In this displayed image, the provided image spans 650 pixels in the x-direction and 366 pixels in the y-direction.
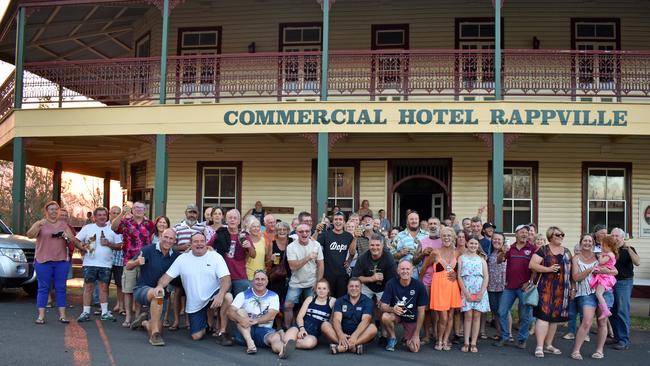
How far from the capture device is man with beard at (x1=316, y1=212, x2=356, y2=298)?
8227mm

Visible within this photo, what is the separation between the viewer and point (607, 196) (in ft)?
50.1

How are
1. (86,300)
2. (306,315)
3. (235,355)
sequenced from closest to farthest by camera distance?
(235,355) < (306,315) < (86,300)

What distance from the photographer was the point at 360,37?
52.3ft

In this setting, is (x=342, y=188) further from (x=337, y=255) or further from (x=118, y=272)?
(x=337, y=255)

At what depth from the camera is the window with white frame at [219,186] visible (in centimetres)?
1631

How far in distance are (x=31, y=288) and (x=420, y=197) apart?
9.73 meters

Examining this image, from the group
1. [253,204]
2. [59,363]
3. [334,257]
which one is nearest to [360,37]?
[253,204]

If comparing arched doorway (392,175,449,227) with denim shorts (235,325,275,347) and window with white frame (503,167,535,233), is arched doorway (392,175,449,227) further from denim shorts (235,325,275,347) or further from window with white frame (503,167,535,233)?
denim shorts (235,325,275,347)

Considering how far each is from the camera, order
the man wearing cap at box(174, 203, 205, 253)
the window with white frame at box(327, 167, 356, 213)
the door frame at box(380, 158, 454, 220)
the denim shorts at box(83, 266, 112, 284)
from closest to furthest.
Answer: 1. the man wearing cap at box(174, 203, 205, 253)
2. the denim shorts at box(83, 266, 112, 284)
3. the door frame at box(380, 158, 454, 220)
4. the window with white frame at box(327, 167, 356, 213)

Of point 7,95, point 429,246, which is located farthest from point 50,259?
point 7,95

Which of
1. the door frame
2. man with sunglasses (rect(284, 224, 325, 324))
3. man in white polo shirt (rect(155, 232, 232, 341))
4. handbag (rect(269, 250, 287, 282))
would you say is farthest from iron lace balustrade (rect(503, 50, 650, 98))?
man in white polo shirt (rect(155, 232, 232, 341))

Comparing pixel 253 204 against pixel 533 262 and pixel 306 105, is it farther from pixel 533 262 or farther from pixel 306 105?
pixel 533 262

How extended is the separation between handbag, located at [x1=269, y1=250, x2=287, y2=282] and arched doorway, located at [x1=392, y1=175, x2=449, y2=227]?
7523 millimetres

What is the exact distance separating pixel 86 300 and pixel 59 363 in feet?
8.26
